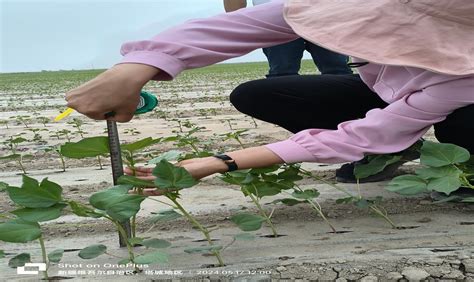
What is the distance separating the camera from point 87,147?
57.1 inches

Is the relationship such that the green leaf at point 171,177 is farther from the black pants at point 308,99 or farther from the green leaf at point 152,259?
the black pants at point 308,99

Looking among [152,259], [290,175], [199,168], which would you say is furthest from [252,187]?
[152,259]

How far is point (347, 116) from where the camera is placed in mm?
2115

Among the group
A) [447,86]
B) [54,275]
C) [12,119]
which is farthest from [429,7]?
[12,119]

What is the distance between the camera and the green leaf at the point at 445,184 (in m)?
1.46

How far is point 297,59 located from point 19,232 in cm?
219

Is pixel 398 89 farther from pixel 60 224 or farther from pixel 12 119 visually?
pixel 12 119

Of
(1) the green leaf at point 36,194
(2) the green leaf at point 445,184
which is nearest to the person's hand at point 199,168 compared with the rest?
(1) the green leaf at point 36,194

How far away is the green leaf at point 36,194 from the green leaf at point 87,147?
0.15 metres

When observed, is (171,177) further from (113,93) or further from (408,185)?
(408,185)

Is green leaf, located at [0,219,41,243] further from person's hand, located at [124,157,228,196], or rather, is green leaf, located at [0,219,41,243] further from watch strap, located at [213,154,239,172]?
watch strap, located at [213,154,239,172]

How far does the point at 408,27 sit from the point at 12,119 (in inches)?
214

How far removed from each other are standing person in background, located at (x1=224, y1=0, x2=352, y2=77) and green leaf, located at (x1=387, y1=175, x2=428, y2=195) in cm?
147

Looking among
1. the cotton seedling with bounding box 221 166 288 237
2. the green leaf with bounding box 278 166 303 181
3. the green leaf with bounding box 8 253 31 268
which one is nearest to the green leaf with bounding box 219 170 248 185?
the cotton seedling with bounding box 221 166 288 237
